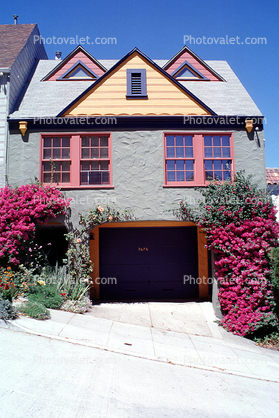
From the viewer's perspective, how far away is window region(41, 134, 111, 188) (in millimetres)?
9781

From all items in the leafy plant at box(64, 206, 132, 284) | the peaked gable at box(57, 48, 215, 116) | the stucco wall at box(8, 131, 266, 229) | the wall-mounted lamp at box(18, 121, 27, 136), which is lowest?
the leafy plant at box(64, 206, 132, 284)

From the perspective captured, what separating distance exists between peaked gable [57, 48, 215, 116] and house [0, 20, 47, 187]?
6.38 feet

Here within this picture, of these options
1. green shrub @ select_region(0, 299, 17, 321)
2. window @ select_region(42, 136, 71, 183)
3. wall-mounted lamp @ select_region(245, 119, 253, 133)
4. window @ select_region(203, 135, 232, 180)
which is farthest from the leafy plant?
wall-mounted lamp @ select_region(245, 119, 253, 133)

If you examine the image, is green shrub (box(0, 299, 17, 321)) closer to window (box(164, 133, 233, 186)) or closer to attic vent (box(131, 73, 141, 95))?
window (box(164, 133, 233, 186))

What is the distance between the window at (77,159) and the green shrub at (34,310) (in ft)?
13.0

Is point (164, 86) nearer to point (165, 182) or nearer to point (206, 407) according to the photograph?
point (165, 182)

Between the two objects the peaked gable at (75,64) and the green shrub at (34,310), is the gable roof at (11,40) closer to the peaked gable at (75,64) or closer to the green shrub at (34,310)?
the peaked gable at (75,64)

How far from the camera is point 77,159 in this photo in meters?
9.73

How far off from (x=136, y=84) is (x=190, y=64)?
4086 millimetres

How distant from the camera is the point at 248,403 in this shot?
4.77m

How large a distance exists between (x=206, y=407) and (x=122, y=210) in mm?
6047

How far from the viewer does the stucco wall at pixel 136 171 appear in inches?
377

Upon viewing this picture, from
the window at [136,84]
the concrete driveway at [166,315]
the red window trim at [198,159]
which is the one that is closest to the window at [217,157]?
the red window trim at [198,159]

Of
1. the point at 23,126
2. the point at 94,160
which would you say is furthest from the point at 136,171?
the point at 23,126
